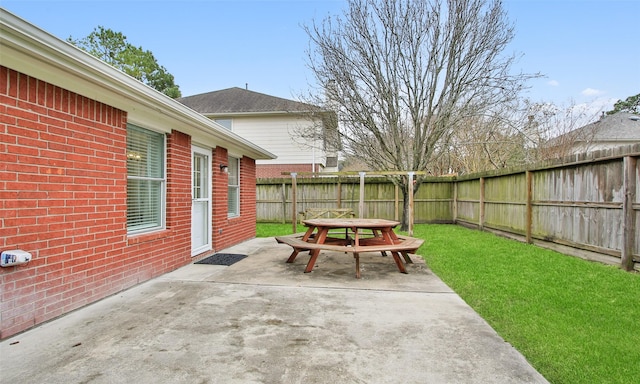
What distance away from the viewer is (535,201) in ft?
24.0

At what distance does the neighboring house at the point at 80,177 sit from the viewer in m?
2.68

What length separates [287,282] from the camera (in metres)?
4.53

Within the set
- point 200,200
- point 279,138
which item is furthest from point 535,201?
point 279,138

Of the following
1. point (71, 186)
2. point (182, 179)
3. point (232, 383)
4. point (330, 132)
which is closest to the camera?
point (232, 383)

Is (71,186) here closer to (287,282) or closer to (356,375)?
(287,282)

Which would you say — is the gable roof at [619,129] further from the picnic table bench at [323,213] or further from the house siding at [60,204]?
the house siding at [60,204]

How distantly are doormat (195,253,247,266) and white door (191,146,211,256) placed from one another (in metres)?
0.24

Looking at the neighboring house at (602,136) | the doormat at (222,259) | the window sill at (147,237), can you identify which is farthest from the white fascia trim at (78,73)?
the neighboring house at (602,136)

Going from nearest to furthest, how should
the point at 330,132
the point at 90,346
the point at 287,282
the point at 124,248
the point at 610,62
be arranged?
the point at 90,346 < the point at 124,248 < the point at 287,282 < the point at 330,132 < the point at 610,62

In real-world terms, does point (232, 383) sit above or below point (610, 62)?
below

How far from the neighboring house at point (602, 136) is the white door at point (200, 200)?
52.0 feet

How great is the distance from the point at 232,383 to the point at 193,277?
2.97m

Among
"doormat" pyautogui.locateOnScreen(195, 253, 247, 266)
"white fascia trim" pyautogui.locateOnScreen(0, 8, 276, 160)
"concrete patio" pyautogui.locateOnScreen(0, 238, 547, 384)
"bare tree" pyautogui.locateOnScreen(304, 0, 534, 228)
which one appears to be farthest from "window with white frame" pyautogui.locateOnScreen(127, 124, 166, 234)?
"bare tree" pyautogui.locateOnScreen(304, 0, 534, 228)

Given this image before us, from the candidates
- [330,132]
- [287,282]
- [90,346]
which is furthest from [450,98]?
[90,346]
